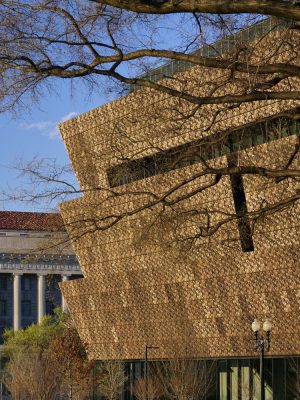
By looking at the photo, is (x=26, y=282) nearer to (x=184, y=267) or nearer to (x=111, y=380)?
(x=111, y=380)

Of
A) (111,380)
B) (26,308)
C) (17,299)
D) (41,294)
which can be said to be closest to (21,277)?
(17,299)

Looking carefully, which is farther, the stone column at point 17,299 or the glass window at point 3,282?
the glass window at point 3,282

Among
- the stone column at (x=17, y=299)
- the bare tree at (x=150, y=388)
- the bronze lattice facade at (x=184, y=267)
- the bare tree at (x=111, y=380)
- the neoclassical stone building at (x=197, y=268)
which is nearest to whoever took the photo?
the neoclassical stone building at (x=197, y=268)

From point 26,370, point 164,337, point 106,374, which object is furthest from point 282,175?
point 26,370

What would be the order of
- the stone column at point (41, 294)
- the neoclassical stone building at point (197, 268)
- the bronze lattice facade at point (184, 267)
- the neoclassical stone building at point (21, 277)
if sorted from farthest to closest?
1. the stone column at point (41, 294)
2. the neoclassical stone building at point (21, 277)
3. the bronze lattice facade at point (184, 267)
4. the neoclassical stone building at point (197, 268)

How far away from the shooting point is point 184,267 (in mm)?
51219

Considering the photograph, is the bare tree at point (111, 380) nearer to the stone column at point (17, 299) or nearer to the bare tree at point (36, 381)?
the bare tree at point (36, 381)

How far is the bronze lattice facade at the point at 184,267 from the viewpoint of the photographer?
44.2 m

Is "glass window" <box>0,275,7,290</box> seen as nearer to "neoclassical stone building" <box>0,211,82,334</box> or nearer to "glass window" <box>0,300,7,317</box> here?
"neoclassical stone building" <box>0,211,82,334</box>

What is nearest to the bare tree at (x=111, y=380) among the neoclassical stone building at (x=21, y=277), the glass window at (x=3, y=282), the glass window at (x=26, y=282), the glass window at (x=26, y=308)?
the neoclassical stone building at (x=21, y=277)

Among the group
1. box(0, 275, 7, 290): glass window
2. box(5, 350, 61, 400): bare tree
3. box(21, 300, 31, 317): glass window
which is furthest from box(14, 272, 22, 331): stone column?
box(5, 350, 61, 400): bare tree

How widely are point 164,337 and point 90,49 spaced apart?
132ft

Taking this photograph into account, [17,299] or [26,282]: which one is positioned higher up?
[26,282]

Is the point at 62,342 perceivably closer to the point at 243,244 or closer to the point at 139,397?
the point at 139,397
